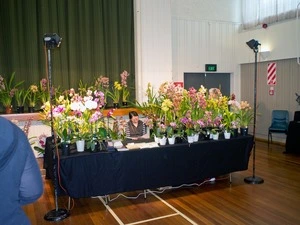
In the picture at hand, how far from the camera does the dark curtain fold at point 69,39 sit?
6.00 meters

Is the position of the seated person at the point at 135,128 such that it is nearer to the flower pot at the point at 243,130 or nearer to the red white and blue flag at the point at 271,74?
the flower pot at the point at 243,130

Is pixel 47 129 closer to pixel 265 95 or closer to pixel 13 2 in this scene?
pixel 13 2

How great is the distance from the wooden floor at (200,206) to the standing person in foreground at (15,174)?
6.55 feet

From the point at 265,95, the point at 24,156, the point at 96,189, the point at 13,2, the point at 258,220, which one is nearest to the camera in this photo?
the point at 24,156

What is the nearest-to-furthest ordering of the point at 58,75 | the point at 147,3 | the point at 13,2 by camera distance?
the point at 13,2 < the point at 58,75 < the point at 147,3

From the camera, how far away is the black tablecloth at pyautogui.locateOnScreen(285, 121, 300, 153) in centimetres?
601

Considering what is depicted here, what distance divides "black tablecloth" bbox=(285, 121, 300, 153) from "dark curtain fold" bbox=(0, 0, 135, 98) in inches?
144

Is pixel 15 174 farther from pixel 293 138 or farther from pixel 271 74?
pixel 271 74

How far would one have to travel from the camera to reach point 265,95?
7.44 m

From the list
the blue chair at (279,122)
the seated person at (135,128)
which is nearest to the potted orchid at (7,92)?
the seated person at (135,128)

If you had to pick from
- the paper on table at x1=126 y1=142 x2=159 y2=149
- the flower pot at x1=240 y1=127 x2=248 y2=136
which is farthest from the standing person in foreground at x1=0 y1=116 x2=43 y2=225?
the flower pot at x1=240 y1=127 x2=248 y2=136

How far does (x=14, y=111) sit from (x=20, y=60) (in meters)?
1.06

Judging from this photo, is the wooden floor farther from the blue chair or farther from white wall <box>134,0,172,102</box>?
white wall <box>134,0,172,102</box>

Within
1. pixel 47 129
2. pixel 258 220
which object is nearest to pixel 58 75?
pixel 47 129
